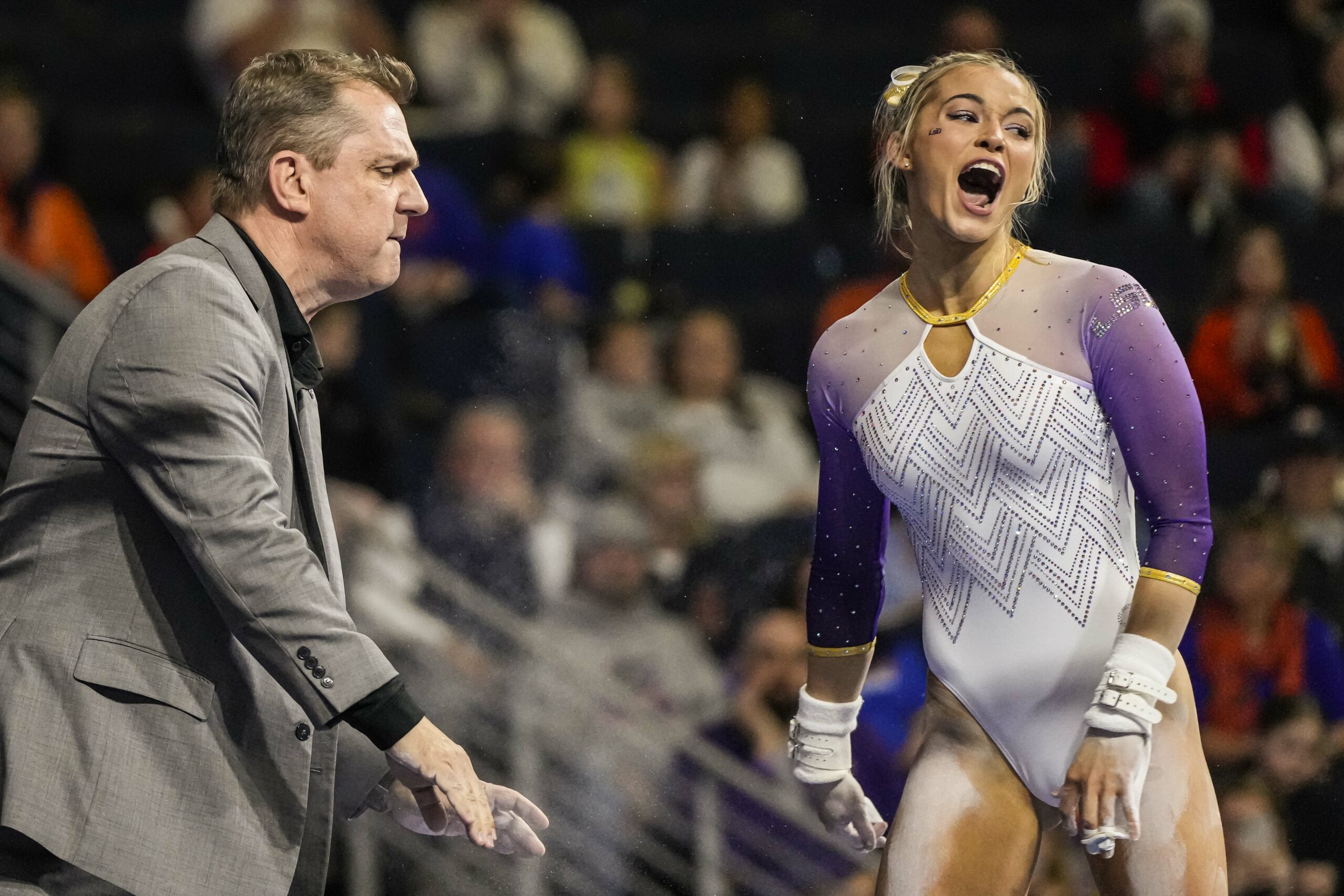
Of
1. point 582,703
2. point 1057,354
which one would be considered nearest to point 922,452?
point 1057,354

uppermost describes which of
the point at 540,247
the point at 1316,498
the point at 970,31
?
the point at 970,31

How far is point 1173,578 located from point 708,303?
3635mm

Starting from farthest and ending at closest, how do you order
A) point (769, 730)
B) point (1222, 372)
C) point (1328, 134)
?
point (1328, 134)
point (769, 730)
point (1222, 372)

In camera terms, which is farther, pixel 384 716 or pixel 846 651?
pixel 846 651

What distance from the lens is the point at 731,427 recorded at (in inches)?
213

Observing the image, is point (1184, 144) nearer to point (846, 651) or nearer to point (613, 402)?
point (613, 402)

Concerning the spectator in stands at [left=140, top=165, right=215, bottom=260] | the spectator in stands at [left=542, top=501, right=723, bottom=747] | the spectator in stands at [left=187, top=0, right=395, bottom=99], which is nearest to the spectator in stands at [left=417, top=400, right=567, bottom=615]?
the spectator in stands at [left=542, top=501, right=723, bottom=747]

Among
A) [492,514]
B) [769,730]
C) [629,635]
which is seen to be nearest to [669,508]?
[629,635]

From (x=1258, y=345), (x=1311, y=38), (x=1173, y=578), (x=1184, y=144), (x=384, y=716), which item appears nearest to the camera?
(x=384, y=716)

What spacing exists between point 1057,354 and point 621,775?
8.65 ft

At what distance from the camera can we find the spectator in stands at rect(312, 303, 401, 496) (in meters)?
5.10

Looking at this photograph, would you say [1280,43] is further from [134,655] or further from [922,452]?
[134,655]

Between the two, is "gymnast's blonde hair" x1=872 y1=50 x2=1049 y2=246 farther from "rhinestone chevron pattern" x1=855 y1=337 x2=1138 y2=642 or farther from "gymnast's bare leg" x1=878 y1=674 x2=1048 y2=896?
"gymnast's bare leg" x1=878 y1=674 x2=1048 y2=896

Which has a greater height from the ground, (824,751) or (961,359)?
(961,359)
